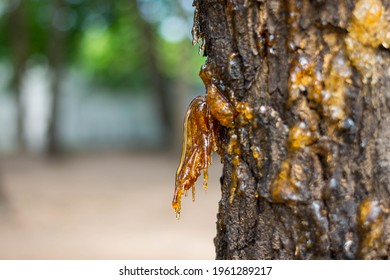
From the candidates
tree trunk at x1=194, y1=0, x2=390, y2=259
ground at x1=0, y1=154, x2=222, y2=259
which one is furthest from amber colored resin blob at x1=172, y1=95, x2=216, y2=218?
ground at x1=0, y1=154, x2=222, y2=259

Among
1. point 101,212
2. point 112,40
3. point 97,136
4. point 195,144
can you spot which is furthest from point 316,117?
point 97,136

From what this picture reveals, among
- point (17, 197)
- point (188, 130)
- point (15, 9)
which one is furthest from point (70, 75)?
point (188, 130)

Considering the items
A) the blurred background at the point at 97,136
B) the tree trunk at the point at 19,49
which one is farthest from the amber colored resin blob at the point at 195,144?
the tree trunk at the point at 19,49

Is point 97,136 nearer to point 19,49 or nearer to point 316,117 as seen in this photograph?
point 19,49

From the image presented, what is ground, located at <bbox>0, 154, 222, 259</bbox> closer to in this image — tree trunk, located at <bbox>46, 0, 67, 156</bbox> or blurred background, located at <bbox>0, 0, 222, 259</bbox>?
blurred background, located at <bbox>0, 0, 222, 259</bbox>

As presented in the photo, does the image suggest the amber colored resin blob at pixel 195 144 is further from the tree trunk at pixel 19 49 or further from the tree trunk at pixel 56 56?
the tree trunk at pixel 19 49

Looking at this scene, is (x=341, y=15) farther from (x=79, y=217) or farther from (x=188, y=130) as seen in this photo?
(x=79, y=217)

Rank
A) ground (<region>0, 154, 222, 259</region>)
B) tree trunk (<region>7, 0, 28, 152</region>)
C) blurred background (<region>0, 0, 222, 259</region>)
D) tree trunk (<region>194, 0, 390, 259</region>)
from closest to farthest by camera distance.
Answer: tree trunk (<region>194, 0, 390, 259</region>), ground (<region>0, 154, 222, 259</region>), blurred background (<region>0, 0, 222, 259</region>), tree trunk (<region>7, 0, 28, 152</region>)
